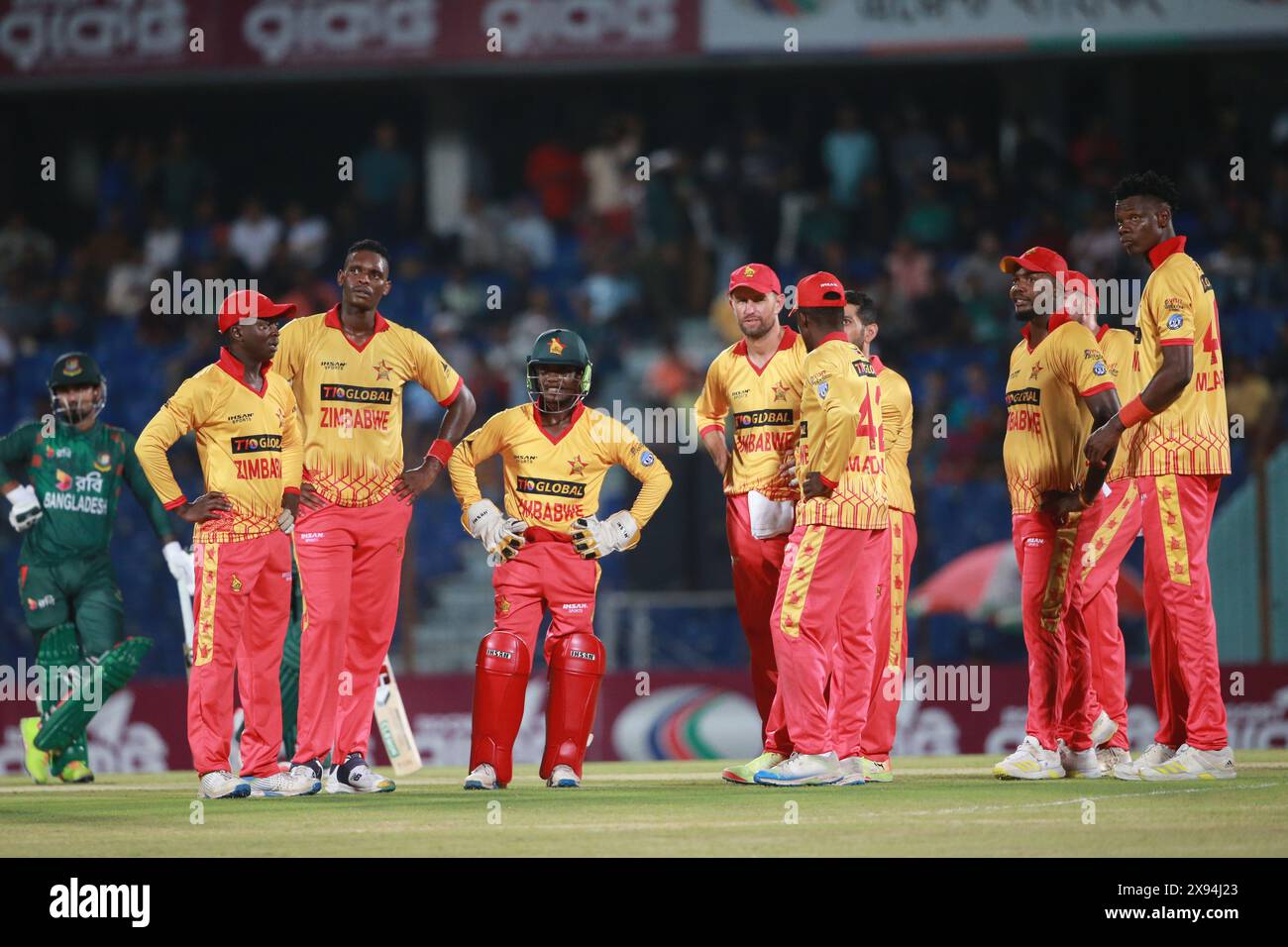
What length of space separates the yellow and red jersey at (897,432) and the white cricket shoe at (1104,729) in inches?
59.7

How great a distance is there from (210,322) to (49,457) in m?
8.86

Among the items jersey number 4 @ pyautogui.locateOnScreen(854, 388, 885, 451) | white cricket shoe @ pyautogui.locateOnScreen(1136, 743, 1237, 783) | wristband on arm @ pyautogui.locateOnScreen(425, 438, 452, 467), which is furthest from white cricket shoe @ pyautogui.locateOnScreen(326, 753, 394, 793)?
white cricket shoe @ pyautogui.locateOnScreen(1136, 743, 1237, 783)

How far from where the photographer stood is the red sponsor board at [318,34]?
21.0 metres

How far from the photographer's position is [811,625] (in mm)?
8891

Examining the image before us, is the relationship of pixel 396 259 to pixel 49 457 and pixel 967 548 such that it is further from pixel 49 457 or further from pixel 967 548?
pixel 49 457

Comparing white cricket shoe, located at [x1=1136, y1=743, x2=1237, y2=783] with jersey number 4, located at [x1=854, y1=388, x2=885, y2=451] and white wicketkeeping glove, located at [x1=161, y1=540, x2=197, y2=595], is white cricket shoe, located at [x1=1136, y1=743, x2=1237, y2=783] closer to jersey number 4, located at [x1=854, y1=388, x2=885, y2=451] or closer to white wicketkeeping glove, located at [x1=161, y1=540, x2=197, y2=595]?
jersey number 4, located at [x1=854, y1=388, x2=885, y2=451]

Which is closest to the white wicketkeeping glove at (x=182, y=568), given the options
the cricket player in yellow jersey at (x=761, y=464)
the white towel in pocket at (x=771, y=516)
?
the cricket player in yellow jersey at (x=761, y=464)

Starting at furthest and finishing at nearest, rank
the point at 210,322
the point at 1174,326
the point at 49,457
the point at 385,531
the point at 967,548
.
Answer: the point at 210,322 < the point at 967,548 < the point at 49,457 < the point at 385,531 < the point at 1174,326

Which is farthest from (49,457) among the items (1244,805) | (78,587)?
(1244,805)

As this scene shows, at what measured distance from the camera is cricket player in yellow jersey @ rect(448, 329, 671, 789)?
9352 millimetres

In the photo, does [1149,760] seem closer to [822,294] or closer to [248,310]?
[822,294]

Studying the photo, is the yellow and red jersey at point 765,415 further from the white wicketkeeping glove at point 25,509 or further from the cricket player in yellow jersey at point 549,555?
the white wicketkeeping glove at point 25,509

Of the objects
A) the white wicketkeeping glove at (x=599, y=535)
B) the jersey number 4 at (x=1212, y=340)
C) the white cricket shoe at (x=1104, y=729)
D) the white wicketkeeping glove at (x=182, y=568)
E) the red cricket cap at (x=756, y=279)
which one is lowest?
the white cricket shoe at (x=1104, y=729)

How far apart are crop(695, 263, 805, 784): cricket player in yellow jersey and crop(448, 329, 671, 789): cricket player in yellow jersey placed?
62 cm
